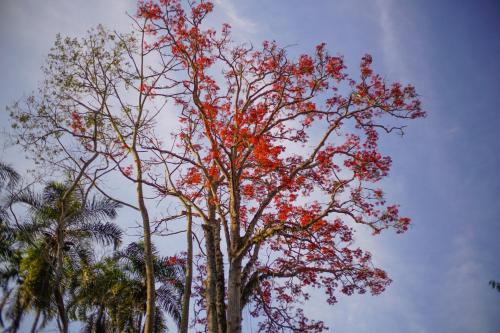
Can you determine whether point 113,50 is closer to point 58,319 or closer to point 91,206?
point 91,206

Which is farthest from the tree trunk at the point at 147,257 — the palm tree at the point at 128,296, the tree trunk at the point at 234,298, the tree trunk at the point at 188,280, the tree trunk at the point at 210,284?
the palm tree at the point at 128,296

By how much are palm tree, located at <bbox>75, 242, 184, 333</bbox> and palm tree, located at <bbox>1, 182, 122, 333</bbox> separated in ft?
7.16

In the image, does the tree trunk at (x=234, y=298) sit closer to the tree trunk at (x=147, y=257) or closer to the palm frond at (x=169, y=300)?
the tree trunk at (x=147, y=257)

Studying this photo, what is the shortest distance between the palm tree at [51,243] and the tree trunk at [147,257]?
4.50 metres

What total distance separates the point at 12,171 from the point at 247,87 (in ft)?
32.4

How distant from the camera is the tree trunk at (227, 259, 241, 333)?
31.8 feet

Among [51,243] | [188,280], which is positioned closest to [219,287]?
[188,280]

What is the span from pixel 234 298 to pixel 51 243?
35.1 ft

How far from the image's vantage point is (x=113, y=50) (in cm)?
1357

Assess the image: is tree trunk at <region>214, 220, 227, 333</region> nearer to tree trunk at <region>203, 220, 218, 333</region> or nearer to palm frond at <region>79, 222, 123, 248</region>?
tree trunk at <region>203, 220, 218, 333</region>

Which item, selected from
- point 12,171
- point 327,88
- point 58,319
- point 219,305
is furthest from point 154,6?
point 58,319

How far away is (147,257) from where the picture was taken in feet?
36.7

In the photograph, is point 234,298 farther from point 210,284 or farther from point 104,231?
point 104,231

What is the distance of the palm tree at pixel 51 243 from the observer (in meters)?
15.3
